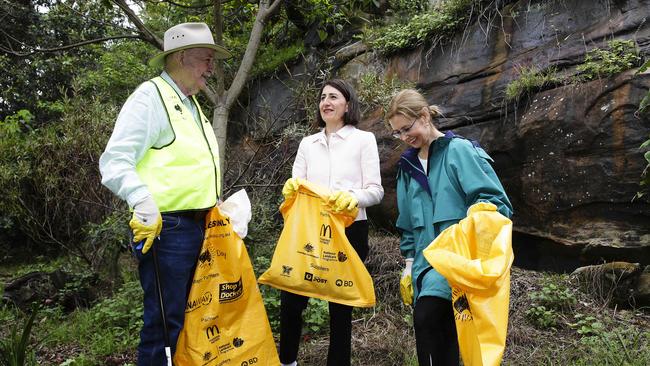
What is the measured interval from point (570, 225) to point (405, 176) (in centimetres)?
243

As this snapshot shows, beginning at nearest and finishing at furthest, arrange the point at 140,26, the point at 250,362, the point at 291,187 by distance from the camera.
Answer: the point at 250,362 → the point at 291,187 → the point at 140,26

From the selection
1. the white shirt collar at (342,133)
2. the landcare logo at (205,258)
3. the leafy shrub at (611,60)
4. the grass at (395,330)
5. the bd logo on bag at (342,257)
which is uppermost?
the leafy shrub at (611,60)

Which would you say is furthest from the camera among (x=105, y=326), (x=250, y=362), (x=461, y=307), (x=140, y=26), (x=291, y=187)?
(x=105, y=326)

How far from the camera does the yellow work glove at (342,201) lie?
9.61ft

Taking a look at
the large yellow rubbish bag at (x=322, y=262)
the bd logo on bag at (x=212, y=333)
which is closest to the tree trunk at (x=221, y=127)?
the large yellow rubbish bag at (x=322, y=262)

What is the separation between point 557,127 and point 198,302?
135 inches

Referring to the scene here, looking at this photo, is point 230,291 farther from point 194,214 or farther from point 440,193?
point 440,193

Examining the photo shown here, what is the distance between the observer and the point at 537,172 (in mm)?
4586

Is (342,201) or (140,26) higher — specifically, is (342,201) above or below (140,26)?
below

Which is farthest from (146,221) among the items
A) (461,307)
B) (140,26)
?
(140,26)

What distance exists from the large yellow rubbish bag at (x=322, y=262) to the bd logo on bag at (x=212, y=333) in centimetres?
42

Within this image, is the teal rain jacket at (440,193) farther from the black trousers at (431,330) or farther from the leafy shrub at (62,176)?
the leafy shrub at (62,176)

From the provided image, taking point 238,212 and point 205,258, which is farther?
point 238,212

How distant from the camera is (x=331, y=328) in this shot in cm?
308
